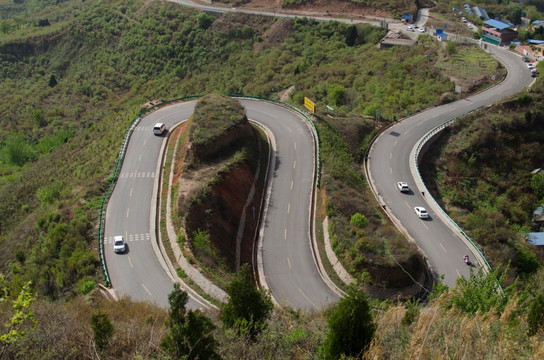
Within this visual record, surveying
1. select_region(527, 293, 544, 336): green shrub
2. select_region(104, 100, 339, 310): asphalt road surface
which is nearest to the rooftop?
select_region(104, 100, 339, 310): asphalt road surface

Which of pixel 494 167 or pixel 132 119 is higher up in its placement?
pixel 132 119

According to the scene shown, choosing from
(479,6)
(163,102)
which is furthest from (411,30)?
(163,102)

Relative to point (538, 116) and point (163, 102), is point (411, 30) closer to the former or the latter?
point (538, 116)

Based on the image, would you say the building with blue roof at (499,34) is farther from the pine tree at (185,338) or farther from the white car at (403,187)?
the pine tree at (185,338)

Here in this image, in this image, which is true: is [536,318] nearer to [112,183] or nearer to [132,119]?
[112,183]

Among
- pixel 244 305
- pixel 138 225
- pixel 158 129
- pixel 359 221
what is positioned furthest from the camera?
pixel 158 129

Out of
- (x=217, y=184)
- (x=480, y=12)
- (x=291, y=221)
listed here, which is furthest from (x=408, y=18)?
(x=217, y=184)
